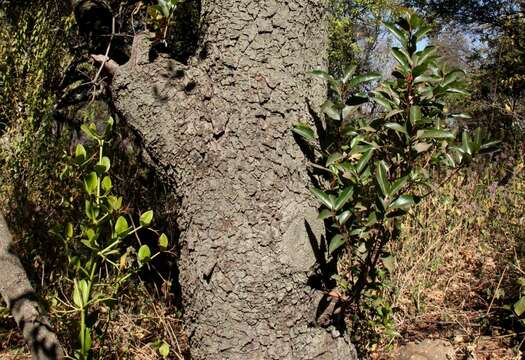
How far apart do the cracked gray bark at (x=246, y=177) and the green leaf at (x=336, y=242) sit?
0.09 meters

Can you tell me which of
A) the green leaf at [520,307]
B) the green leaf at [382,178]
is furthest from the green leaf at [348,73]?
the green leaf at [520,307]

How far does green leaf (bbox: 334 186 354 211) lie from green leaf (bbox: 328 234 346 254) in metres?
0.11

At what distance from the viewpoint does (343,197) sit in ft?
6.27

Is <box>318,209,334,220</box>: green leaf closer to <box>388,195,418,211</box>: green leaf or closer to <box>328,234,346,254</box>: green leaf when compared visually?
<box>328,234,346,254</box>: green leaf

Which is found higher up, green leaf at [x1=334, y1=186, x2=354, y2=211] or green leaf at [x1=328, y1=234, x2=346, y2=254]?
green leaf at [x1=334, y1=186, x2=354, y2=211]

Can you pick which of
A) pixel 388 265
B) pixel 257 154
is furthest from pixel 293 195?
pixel 388 265

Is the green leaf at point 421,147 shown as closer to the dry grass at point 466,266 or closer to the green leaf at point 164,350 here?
the dry grass at point 466,266

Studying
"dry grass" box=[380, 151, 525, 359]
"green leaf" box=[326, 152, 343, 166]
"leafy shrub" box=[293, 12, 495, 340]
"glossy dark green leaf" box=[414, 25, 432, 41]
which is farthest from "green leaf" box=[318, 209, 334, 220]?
"dry grass" box=[380, 151, 525, 359]

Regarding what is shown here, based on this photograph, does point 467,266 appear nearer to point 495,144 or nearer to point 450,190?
point 450,190

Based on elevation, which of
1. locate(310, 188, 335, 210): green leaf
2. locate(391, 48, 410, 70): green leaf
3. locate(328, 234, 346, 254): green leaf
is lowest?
locate(328, 234, 346, 254): green leaf

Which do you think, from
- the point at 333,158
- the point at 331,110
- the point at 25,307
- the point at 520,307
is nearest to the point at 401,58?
the point at 331,110

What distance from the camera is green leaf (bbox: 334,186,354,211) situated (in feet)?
6.23

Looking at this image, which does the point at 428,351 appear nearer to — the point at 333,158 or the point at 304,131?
the point at 333,158

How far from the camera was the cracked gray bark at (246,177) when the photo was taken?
191 centimetres
